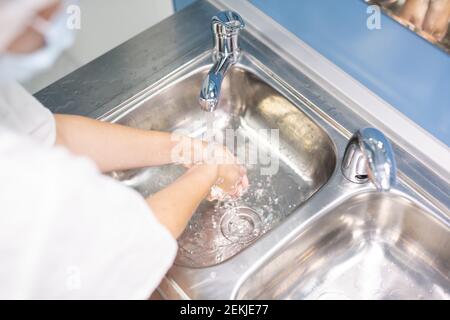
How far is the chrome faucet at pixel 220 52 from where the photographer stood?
942 mm

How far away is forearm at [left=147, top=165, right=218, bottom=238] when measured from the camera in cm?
80

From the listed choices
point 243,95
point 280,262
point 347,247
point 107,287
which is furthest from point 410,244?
point 107,287

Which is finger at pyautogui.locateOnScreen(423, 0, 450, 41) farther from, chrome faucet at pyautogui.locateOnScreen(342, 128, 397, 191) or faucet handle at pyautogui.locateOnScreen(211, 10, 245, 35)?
faucet handle at pyautogui.locateOnScreen(211, 10, 245, 35)

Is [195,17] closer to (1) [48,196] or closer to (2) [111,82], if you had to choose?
(2) [111,82]

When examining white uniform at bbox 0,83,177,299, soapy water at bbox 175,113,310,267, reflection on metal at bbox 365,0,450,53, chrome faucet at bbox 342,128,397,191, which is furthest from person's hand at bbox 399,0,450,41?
white uniform at bbox 0,83,177,299

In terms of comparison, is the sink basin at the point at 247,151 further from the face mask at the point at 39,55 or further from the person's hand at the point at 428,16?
the face mask at the point at 39,55

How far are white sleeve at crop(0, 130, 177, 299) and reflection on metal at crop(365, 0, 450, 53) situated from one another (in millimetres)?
515

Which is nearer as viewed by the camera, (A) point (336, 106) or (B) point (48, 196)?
(B) point (48, 196)

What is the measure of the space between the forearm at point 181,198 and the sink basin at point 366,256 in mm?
166

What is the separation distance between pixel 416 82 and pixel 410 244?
0.95ft

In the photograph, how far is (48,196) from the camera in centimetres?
56

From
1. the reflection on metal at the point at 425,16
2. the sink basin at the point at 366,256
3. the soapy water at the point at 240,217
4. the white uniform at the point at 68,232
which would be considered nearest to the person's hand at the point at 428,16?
the reflection on metal at the point at 425,16

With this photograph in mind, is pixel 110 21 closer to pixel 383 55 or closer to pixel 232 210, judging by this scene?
pixel 232 210

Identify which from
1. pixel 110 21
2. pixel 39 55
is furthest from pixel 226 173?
pixel 110 21
